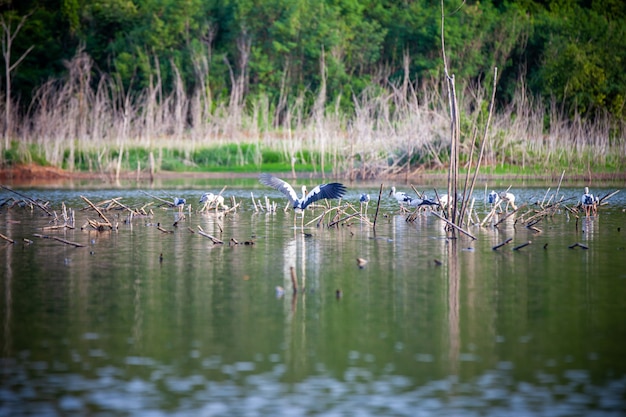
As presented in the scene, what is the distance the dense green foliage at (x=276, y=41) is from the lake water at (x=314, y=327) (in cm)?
2879

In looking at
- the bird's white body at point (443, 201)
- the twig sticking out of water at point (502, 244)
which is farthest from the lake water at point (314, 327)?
the bird's white body at point (443, 201)

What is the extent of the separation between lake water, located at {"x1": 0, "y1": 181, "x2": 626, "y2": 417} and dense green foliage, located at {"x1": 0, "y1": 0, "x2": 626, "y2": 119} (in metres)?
28.8

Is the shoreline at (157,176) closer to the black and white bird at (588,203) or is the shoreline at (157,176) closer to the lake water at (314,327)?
the black and white bird at (588,203)

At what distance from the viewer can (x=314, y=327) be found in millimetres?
8141

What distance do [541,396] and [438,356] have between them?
1062 mm

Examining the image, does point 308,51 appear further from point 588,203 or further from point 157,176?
point 588,203

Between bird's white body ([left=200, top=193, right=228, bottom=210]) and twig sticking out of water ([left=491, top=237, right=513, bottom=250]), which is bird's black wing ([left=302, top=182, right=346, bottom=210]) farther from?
bird's white body ([left=200, top=193, right=228, bottom=210])

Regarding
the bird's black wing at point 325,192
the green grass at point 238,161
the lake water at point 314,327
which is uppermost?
the green grass at point 238,161

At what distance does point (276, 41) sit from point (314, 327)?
36392 millimetres

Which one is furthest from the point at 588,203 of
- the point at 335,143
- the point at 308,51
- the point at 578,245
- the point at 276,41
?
the point at 276,41

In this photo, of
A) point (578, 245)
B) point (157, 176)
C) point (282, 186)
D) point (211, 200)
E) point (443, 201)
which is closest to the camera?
point (578, 245)

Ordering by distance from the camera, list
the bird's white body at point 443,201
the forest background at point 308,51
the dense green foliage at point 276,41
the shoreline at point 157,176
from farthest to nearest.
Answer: the dense green foliage at point 276,41
the forest background at point 308,51
the shoreline at point 157,176
the bird's white body at point 443,201

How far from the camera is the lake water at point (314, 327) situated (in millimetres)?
6320

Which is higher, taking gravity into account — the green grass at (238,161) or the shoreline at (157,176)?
the green grass at (238,161)
